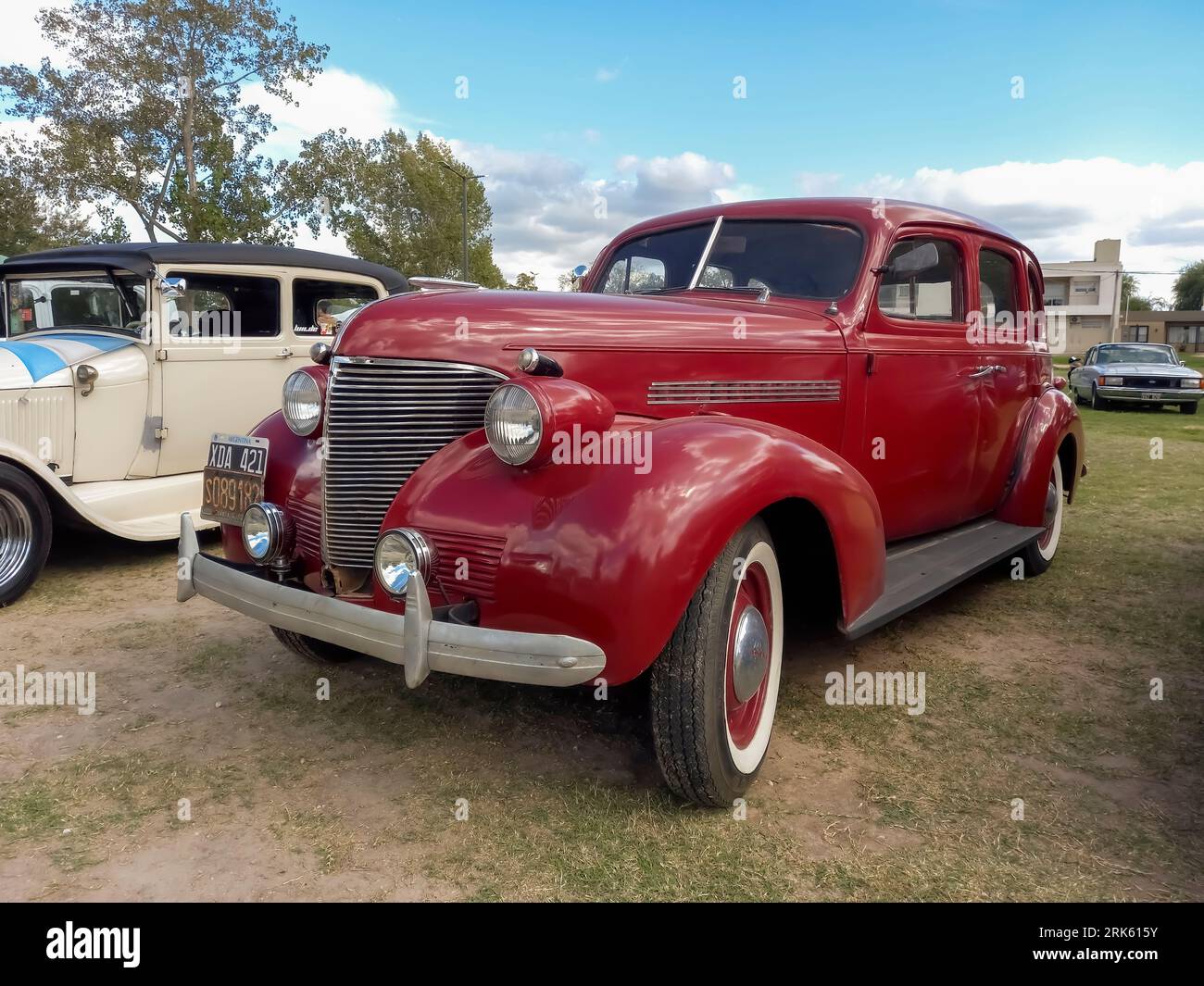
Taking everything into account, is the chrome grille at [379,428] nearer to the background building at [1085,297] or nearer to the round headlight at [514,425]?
the round headlight at [514,425]

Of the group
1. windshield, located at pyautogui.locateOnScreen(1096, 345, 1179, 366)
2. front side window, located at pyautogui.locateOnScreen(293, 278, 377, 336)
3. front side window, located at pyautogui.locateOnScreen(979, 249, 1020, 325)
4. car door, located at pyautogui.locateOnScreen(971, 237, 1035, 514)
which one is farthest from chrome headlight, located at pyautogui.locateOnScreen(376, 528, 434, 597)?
windshield, located at pyautogui.locateOnScreen(1096, 345, 1179, 366)

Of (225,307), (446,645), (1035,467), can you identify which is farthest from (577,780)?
(225,307)

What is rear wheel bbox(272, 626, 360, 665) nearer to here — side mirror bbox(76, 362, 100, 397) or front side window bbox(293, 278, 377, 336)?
side mirror bbox(76, 362, 100, 397)

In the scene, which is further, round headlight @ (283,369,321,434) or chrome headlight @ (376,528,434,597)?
round headlight @ (283,369,321,434)

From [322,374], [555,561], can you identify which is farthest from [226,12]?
[555,561]

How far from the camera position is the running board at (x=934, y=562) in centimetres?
292

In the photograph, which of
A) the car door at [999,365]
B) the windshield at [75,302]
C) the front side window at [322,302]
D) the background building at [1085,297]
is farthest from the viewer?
the background building at [1085,297]

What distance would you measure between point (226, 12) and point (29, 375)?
21.2 m

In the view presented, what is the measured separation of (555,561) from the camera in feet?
6.82

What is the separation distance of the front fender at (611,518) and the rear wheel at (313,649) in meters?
1.14

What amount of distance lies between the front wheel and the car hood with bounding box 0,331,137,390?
166 inches

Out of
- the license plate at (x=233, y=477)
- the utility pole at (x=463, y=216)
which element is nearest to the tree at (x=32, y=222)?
the utility pole at (x=463, y=216)

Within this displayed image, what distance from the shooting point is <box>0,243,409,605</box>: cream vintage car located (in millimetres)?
4598
